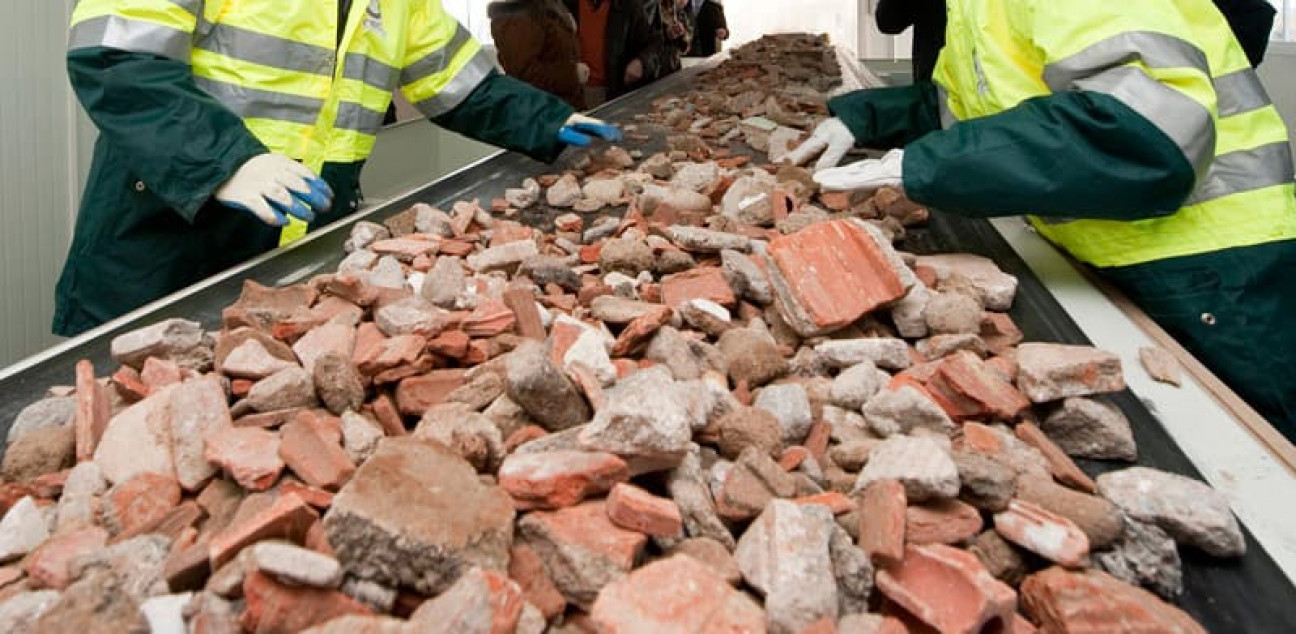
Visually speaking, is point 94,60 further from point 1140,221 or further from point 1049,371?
point 1140,221

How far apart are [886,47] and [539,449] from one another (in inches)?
352

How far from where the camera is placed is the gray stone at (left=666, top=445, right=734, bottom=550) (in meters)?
0.71

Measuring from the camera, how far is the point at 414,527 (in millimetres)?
616

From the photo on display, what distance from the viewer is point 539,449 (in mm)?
767

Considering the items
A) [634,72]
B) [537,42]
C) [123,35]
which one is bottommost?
[634,72]

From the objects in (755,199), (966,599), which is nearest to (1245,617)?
(966,599)

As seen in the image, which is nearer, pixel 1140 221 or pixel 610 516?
pixel 610 516

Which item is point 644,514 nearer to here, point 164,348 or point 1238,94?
point 164,348

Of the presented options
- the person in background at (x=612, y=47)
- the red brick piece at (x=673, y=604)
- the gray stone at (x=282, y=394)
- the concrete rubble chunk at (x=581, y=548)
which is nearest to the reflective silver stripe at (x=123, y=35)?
the gray stone at (x=282, y=394)

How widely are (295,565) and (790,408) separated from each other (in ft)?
1.64

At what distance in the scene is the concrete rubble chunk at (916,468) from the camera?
2.34ft

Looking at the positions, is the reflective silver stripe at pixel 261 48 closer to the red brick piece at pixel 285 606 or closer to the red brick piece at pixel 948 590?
the red brick piece at pixel 285 606

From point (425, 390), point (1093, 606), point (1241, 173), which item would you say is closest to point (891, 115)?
point (1241, 173)

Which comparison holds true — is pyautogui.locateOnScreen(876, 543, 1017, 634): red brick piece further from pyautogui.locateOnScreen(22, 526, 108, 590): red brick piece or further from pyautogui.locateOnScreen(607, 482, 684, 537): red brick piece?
pyautogui.locateOnScreen(22, 526, 108, 590): red brick piece
